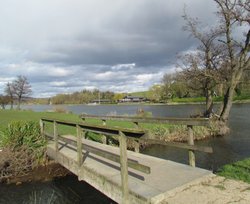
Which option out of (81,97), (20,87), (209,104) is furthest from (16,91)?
(81,97)

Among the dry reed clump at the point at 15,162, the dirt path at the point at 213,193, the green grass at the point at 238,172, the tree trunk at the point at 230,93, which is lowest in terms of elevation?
the dry reed clump at the point at 15,162

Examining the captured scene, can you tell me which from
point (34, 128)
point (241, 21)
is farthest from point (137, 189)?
point (241, 21)

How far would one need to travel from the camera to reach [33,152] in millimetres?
10922

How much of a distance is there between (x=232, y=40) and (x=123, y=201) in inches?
842

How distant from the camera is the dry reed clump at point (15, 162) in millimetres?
9758

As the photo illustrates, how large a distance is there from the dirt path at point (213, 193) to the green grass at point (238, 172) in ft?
1.45

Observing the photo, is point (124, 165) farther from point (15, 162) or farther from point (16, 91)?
point (16, 91)

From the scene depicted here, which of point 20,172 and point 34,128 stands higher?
point 34,128

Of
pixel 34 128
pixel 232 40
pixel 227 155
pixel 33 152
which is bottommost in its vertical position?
pixel 227 155

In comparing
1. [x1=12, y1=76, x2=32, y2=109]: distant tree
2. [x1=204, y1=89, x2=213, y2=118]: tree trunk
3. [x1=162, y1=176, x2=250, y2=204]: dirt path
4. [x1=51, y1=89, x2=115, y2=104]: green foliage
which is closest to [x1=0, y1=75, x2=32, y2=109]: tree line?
[x1=12, y1=76, x2=32, y2=109]: distant tree

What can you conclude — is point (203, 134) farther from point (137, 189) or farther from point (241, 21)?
point (137, 189)

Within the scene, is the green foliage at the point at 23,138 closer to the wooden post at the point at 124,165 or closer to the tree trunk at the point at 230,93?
the wooden post at the point at 124,165

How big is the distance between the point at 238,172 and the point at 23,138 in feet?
26.5

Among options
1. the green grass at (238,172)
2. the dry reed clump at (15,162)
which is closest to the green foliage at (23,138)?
the dry reed clump at (15,162)
